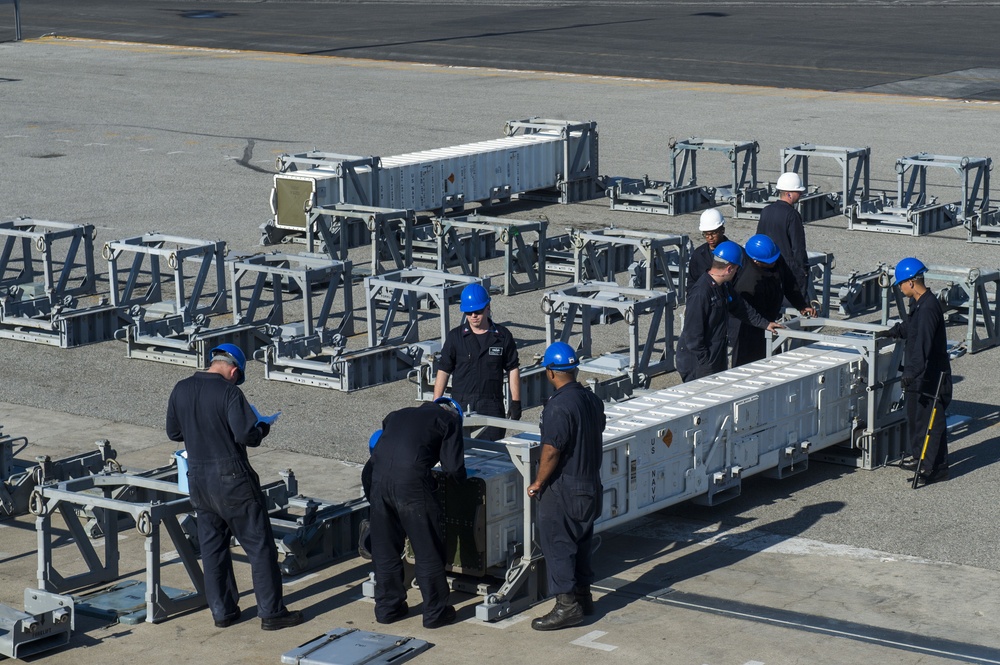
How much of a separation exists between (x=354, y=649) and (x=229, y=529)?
1.28 m

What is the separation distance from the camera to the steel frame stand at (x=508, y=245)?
22.1m

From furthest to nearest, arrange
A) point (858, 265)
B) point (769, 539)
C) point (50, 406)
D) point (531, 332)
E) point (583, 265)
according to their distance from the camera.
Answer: point (858, 265)
point (583, 265)
point (531, 332)
point (50, 406)
point (769, 539)

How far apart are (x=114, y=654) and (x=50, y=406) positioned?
712cm

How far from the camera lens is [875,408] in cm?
1378

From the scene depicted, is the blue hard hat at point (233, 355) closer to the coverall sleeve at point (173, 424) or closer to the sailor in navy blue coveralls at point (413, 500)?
the coverall sleeve at point (173, 424)

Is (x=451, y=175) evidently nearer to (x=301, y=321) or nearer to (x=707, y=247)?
(x=301, y=321)

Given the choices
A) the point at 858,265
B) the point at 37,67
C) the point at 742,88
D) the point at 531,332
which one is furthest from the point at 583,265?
the point at 37,67

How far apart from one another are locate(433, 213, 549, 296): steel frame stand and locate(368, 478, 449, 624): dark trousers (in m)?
11.5

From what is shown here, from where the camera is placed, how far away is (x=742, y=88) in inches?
1673

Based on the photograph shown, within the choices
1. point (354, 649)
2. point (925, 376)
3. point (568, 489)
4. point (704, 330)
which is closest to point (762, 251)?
point (704, 330)

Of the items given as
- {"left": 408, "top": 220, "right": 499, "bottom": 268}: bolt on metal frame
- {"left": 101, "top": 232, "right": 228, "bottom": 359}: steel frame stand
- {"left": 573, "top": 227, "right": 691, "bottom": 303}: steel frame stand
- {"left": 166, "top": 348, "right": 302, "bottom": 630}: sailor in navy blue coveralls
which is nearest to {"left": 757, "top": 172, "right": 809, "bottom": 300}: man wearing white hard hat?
{"left": 573, "top": 227, "right": 691, "bottom": 303}: steel frame stand

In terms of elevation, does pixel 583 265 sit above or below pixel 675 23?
below

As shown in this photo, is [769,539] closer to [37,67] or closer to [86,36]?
[37,67]

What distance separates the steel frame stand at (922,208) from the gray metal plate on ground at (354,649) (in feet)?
57.2
